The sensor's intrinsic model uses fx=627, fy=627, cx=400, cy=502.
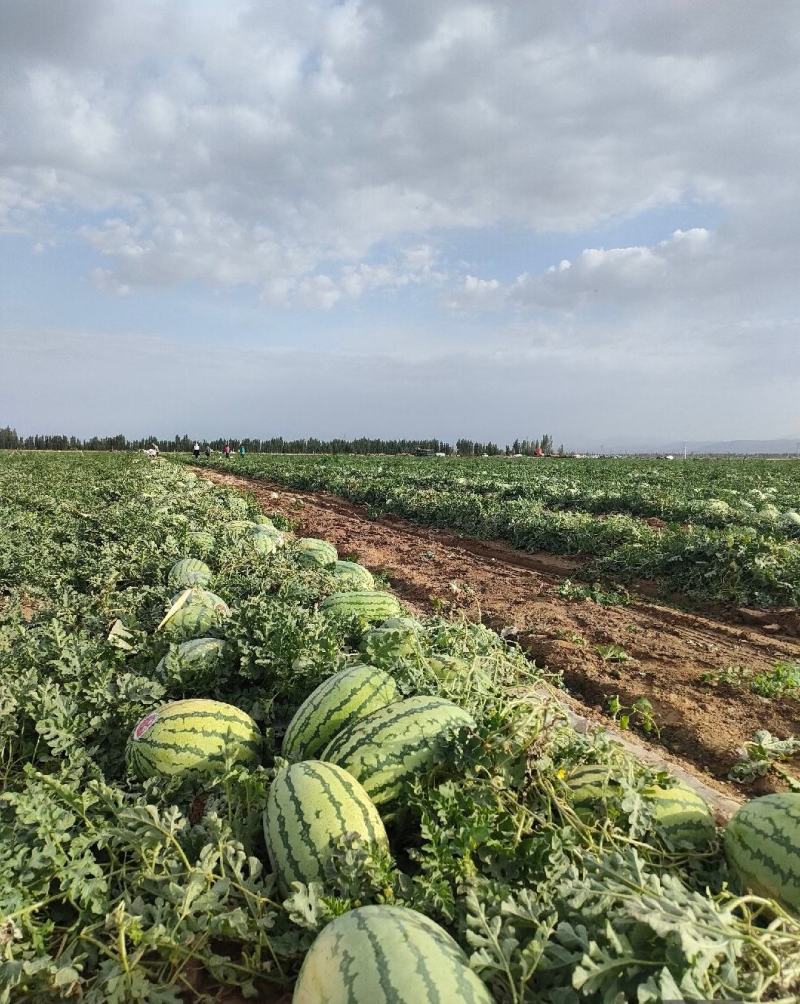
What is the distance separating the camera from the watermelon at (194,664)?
3428 mm

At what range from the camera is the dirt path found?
4.91 meters

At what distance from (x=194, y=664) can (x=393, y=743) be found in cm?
149

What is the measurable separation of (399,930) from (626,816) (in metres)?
1.14

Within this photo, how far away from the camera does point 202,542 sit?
6.69 meters

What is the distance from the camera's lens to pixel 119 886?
7.64ft

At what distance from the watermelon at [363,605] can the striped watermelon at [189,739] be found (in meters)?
1.51

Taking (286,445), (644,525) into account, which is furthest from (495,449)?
(644,525)

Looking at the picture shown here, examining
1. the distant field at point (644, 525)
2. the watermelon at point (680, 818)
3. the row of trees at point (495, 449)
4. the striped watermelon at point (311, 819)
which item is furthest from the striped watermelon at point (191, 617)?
the row of trees at point (495, 449)

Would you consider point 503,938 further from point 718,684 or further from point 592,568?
point 592,568

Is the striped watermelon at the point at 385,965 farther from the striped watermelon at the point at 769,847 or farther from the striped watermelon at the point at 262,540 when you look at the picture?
the striped watermelon at the point at 262,540

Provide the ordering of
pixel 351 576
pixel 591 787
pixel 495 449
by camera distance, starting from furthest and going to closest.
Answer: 1. pixel 495 449
2. pixel 351 576
3. pixel 591 787

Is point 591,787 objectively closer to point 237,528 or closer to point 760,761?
point 760,761

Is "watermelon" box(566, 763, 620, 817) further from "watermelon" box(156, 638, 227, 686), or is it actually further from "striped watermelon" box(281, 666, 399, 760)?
"watermelon" box(156, 638, 227, 686)

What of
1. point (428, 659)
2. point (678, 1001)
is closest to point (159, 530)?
point (428, 659)
